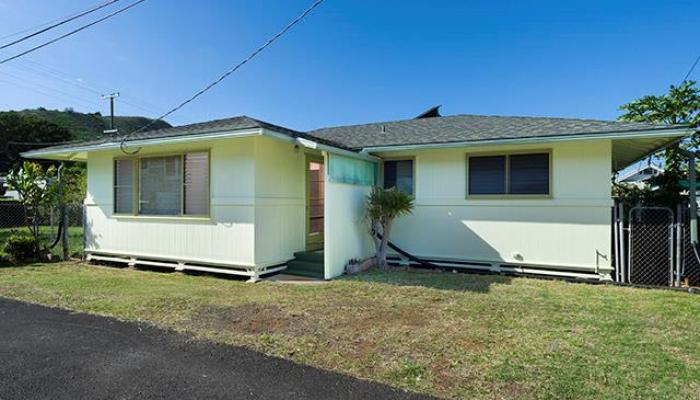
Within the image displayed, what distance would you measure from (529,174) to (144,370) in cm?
734

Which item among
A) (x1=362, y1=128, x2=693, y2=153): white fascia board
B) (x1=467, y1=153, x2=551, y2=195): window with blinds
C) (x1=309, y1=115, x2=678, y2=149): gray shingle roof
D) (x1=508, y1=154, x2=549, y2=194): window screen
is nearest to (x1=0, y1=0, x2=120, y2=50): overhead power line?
(x1=309, y1=115, x2=678, y2=149): gray shingle roof

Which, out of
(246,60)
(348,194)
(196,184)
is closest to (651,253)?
(348,194)

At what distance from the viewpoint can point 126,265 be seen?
894cm

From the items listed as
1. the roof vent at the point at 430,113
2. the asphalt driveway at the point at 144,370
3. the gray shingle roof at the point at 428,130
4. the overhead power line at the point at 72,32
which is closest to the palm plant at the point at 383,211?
the gray shingle roof at the point at 428,130

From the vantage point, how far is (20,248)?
9.16 meters

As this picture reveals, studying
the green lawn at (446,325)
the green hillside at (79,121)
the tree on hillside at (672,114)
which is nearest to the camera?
the green lawn at (446,325)

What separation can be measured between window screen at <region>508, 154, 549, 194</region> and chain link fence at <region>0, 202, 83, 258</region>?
439 inches

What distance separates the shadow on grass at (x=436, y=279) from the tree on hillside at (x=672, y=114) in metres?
5.92

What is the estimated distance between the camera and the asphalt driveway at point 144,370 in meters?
2.86

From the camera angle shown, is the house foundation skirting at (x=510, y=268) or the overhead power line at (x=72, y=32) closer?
the house foundation skirting at (x=510, y=268)

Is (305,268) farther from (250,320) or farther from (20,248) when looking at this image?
(20,248)

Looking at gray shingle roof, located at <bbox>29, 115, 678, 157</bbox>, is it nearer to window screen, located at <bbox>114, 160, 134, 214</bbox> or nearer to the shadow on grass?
window screen, located at <bbox>114, 160, 134, 214</bbox>

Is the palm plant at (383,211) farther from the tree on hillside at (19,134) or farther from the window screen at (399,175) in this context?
the tree on hillside at (19,134)

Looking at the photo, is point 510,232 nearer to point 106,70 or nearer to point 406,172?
point 406,172
